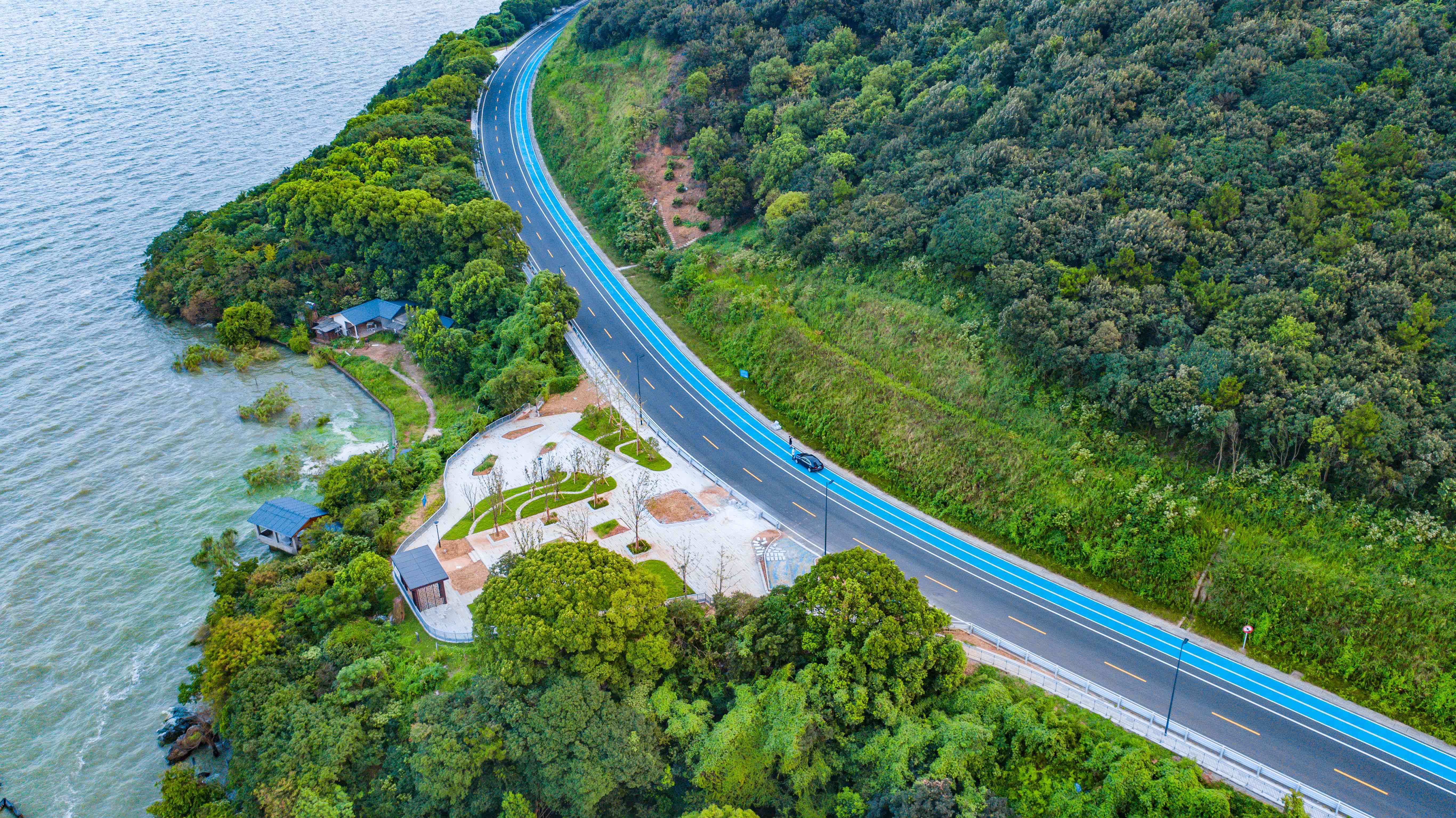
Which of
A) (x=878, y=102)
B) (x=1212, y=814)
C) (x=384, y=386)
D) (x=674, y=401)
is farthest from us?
(x=878, y=102)

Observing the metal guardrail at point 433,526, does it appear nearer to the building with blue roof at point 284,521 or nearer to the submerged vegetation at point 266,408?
the building with blue roof at point 284,521

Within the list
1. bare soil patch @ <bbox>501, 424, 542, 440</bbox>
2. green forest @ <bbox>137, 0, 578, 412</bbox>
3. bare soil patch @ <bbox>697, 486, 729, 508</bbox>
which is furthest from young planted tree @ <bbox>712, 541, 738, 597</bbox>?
green forest @ <bbox>137, 0, 578, 412</bbox>

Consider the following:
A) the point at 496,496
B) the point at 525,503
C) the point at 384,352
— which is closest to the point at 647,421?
the point at 525,503

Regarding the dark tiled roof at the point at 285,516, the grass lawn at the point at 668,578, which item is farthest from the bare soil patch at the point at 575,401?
the grass lawn at the point at 668,578

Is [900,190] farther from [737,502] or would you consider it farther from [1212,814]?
[1212,814]

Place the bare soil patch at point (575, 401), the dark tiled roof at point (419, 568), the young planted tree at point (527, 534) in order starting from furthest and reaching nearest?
1. the bare soil patch at point (575, 401)
2. the young planted tree at point (527, 534)
3. the dark tiled roof at point (419, 568)

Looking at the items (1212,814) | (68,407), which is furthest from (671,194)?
(1212,814)

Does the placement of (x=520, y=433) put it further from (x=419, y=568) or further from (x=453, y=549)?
(x=419, y=568)
